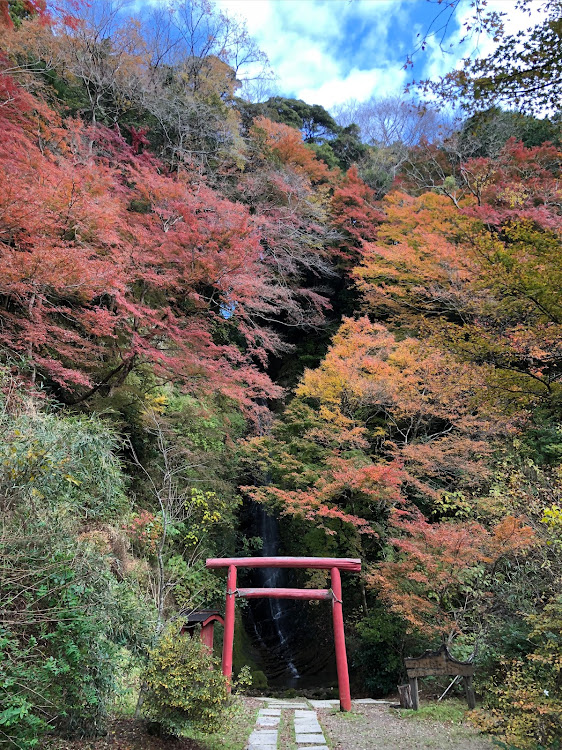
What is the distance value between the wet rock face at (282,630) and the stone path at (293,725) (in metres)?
4.34

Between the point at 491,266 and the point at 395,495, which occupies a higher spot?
the point at 491,266

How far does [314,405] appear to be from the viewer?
12.8 meters

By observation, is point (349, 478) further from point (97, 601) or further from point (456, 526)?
point (97, 601)

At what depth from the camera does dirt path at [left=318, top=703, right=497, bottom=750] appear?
4.75 m

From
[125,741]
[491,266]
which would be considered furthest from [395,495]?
[125,741]

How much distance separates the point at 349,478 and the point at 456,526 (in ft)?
6.79

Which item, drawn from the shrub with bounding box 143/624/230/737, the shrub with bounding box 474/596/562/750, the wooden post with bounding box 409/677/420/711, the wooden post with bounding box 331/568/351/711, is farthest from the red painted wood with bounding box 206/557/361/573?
the shrub with bounding box 143/624/230/737

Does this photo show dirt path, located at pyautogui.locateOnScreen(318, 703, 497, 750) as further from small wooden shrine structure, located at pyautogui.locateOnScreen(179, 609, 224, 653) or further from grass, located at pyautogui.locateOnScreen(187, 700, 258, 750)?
small wooden shrine structure, located at pyautogui.locateOnScreen(179, 609, 224, 653)

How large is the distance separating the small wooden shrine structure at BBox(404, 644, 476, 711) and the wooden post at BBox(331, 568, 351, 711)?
0.93 m

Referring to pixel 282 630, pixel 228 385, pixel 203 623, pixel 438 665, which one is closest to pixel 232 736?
pixel 203 623

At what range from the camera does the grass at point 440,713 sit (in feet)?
19.6

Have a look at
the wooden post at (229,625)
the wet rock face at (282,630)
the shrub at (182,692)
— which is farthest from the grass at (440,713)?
the wet rock face at (282,630)

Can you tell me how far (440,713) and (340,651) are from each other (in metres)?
1.54

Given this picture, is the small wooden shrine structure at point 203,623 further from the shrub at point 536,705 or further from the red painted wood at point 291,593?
the shrub at point 536,705
